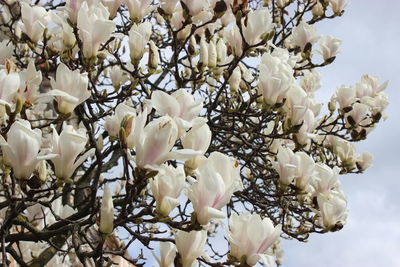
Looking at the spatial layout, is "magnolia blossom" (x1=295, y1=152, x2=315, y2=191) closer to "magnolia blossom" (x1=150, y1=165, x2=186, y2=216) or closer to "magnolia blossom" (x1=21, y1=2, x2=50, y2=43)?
"magnolia blossom" (x1=150, y1=165, x2=186, y2=216)

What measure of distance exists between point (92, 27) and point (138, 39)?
348 millimetres

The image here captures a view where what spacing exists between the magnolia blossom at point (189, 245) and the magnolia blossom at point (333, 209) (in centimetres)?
88

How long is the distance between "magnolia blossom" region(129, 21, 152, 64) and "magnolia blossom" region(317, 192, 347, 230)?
1082mm

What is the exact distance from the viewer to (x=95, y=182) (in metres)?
1.94

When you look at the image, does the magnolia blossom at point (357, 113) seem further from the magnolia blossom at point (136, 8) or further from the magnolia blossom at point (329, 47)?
the magnolia blossom at point (136, 8)

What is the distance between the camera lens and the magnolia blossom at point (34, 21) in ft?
7.55

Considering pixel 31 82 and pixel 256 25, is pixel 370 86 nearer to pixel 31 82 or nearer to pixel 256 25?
pixel 256 25

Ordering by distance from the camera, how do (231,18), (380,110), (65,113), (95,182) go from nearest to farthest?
(65,113), (95,182), (231,18), (380,110)

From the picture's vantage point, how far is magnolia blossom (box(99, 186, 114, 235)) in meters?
1.44

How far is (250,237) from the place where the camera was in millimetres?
1596

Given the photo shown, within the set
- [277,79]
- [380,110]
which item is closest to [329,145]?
[380,110]

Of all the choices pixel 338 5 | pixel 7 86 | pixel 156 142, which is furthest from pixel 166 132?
pixel 338 5

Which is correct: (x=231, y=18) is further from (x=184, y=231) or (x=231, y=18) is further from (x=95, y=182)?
(x=184, y=231)

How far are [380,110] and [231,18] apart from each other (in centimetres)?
115
